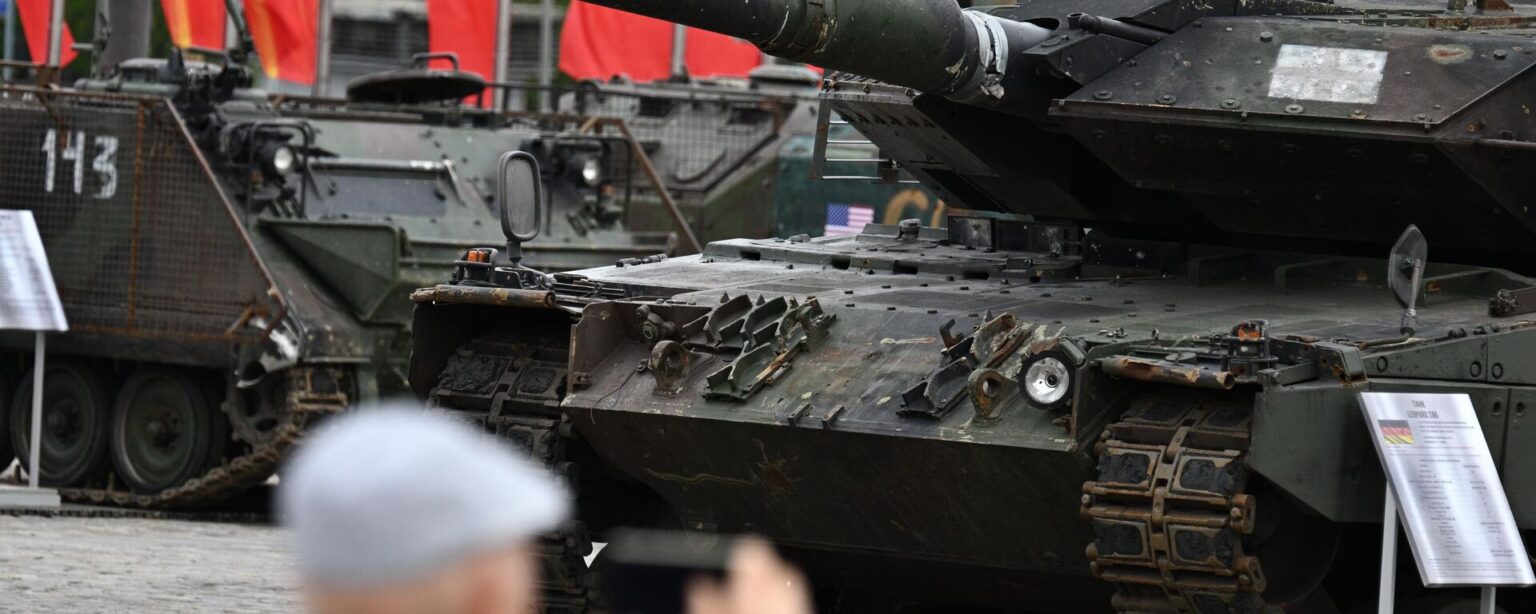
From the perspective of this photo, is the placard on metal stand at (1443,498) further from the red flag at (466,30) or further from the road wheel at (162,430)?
the red flag at (466,30)

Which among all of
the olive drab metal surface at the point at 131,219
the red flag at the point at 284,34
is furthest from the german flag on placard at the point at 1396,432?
the red flag at the point at 284,34

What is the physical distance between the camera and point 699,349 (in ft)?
28.0

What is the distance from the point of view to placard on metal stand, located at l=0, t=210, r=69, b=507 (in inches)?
582

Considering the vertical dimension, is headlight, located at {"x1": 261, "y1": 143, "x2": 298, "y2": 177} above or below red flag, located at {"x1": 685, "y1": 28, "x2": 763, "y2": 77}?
below

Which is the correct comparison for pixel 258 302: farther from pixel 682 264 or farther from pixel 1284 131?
pixel 1284 131

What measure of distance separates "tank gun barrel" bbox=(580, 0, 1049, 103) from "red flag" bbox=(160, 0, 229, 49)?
16.7 meters

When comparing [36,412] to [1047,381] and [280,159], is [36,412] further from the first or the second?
[1047,381]

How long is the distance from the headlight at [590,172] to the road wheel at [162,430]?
11.2 ft

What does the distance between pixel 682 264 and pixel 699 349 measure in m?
1.50

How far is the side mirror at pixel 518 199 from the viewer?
9.15 m

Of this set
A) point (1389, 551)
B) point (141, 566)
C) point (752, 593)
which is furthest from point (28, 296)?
point (752, 593)

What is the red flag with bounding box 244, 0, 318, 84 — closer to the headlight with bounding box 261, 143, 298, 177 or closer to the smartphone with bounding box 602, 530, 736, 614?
the headlight with bounding box 261, 143, 298, 177

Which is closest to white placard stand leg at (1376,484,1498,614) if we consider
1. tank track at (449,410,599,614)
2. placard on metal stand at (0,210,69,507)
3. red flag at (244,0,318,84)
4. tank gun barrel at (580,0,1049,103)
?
tank gun barrel at (580,0,1049,103)

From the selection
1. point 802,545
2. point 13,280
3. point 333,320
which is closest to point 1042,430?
point 802,545
